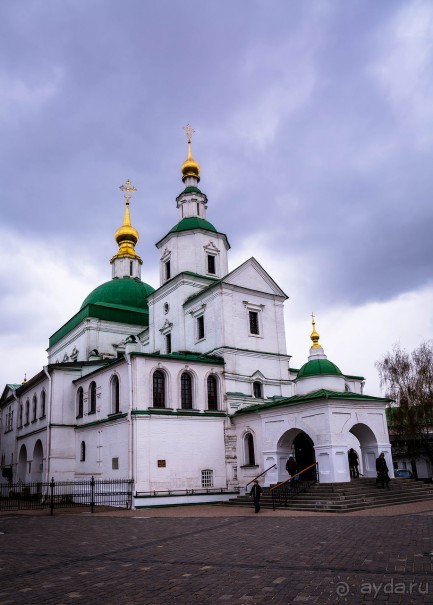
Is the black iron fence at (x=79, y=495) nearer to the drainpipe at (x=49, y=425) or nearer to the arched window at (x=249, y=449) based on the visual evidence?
the drainpipe at (x=49, y=425)

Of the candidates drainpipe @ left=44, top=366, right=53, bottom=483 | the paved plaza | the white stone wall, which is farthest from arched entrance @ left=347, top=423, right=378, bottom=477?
drainpipe @ left=44, top=366, right=53, bottom=483

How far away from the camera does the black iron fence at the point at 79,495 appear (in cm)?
2423

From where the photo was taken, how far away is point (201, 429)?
89.4 feet

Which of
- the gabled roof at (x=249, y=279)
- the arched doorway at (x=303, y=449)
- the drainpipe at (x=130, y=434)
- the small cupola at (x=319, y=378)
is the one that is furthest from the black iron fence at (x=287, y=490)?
the gabled roof at (x=249, y=279)

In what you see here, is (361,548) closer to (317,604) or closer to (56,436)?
(317,604)

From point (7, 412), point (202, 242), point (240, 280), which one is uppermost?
point (202, 242)

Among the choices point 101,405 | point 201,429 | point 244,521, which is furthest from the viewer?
point 101,405

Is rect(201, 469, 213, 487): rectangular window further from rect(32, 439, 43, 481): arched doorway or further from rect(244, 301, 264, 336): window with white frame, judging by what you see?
rect(32, 439, 43, 481): arched doorway

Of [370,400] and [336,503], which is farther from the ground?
[370,400]

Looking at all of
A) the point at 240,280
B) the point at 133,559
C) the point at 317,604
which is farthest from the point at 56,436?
the point at 317,604

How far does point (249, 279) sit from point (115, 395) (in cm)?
1095

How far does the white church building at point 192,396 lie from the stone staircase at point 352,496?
1.01m

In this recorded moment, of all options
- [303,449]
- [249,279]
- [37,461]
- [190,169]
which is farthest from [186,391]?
[190,169]

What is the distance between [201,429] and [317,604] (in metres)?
21.2
